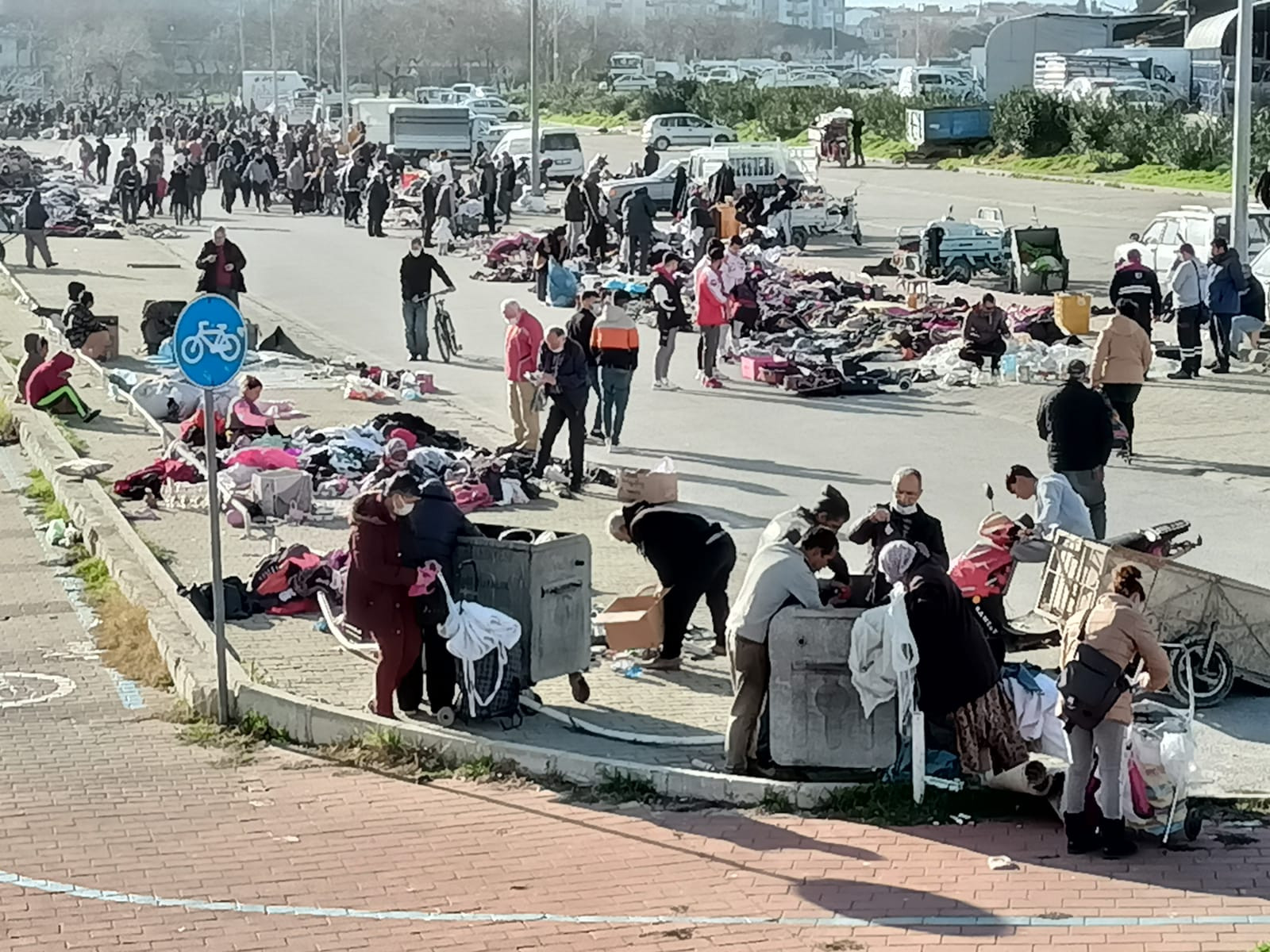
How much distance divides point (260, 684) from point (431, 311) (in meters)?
15.6

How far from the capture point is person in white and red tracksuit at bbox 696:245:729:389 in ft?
76.0

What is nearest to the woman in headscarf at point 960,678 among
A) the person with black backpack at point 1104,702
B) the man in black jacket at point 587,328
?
the person with black backpack at point 1104,702

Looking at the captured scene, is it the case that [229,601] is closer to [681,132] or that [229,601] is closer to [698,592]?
[698,592]

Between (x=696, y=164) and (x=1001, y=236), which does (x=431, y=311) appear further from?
(x=696, y=164)

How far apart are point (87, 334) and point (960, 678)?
1902 cm

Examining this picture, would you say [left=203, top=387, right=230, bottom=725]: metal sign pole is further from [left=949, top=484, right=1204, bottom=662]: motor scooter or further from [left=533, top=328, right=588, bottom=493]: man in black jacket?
[left=533, top=328, right=588, bottom=493]: man in black jacket

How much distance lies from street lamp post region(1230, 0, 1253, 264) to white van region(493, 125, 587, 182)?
2991cm

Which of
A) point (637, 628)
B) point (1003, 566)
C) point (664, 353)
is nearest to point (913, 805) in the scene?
point (637, 628)

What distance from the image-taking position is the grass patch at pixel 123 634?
1303 centimetres

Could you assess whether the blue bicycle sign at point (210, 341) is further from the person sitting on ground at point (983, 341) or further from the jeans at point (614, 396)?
the person sitting on ground at point (983, 341)

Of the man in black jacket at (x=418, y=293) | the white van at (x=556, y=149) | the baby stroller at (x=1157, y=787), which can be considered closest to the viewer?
the baby stroller at (x=1157, y=787)

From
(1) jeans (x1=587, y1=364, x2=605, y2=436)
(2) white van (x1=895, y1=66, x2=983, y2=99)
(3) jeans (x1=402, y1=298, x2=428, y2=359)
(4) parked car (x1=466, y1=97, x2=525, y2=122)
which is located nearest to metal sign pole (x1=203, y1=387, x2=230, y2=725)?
(1) jeans (x1=587, y1=364, x2=605, y2=436)

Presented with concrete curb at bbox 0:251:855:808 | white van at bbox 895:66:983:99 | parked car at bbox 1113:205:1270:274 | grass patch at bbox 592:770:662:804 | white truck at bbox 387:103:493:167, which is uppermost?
white van at bbox 895:66:983:99

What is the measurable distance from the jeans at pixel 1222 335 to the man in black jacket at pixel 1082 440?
28.2ft
